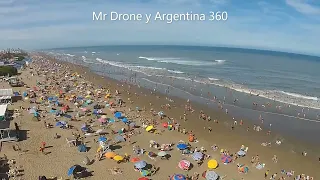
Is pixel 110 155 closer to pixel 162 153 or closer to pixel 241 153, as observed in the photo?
pixel 162 153

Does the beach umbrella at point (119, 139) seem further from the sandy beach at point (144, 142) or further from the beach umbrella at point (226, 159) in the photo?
the beach umbrella at point (226, 159)

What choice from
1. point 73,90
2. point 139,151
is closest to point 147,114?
point 139,151

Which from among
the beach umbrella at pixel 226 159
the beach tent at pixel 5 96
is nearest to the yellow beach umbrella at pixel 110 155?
the beach umbrella at pixel 226 159

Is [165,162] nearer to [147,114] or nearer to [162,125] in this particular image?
[162,125]

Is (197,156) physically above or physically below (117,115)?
below

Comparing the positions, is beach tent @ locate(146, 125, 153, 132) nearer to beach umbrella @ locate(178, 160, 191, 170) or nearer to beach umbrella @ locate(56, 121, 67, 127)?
beach umbrella @ locate(178, 160, 191, 170)

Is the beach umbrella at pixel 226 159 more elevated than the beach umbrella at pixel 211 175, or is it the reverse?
the beach umbrella at pixel 226 159

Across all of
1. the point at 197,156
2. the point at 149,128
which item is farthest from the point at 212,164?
the point at 149,128

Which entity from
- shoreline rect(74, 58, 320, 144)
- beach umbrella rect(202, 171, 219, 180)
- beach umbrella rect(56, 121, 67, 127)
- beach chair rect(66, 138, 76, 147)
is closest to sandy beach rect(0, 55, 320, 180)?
beach chair rect(66, 138, 76, 147)
